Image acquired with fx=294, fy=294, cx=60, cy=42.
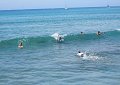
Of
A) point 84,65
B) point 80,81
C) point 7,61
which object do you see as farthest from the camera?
point 7,61

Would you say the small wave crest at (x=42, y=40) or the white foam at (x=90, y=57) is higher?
the small wave crest at (x=42, y=40)

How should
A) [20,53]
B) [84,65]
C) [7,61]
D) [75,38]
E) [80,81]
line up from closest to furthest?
[80,81] < [84,65] < [7,61] < [20,53] < [75,38]

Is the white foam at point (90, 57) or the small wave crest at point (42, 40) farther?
the small wave crest at point (42, 40)

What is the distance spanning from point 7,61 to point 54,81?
979cm

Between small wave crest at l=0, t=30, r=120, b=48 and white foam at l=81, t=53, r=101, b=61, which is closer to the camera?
white foam at l=81, t=53, r=101, b=61

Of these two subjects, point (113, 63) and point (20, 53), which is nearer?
point (113, 63)

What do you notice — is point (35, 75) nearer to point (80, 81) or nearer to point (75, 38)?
point (80, 81)

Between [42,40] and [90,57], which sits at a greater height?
[42,40]

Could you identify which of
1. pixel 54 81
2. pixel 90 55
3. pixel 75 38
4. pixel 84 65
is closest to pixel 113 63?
pixel 84 65

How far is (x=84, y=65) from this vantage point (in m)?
26.8

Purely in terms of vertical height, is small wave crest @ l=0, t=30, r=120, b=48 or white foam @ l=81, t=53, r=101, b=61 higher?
small wave crest @ l=0, t=30, r=120, b=48

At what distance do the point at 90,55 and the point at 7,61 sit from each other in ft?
29.1

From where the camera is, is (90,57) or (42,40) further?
(42,40)

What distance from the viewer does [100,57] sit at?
1196 inches
